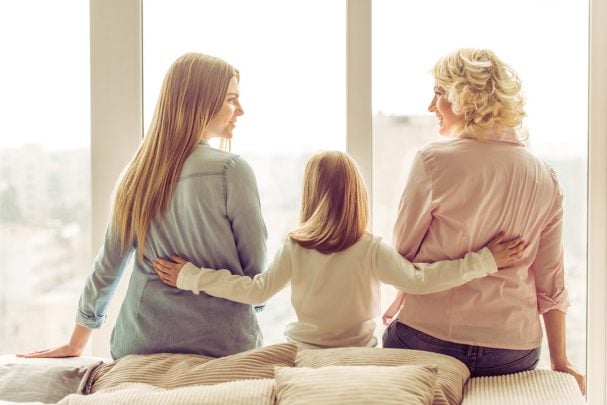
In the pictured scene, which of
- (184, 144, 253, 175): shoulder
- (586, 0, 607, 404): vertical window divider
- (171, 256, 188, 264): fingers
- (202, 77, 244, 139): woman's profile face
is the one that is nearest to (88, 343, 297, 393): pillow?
(171, 256, 188, 264): fingers

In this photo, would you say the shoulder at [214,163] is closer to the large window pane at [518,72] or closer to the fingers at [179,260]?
the fingers at [179,260]

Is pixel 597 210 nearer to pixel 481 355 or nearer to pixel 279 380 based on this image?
pixel 481 355

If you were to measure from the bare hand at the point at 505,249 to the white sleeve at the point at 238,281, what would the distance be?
530 millimetres

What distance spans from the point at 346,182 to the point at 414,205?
188 mm

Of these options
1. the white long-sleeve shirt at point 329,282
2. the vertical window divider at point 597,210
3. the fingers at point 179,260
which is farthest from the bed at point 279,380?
the vertical window divider at point 597,210

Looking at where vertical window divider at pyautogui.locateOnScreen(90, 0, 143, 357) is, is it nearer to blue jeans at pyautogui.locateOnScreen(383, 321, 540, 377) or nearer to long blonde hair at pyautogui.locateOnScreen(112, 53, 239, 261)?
long blonde hair at pyautogui.locateOnScreen(112, 53, 239, 261)

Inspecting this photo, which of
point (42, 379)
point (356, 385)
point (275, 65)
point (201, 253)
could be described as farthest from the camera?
point (275, 65)

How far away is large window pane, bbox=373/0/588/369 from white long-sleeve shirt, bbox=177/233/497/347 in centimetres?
34

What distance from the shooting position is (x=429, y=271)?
1.71 m

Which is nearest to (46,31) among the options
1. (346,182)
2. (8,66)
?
(8,66)

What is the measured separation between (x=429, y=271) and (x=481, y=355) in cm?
26

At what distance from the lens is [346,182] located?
176 cm

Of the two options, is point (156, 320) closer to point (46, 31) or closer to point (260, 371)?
point (260, 371)

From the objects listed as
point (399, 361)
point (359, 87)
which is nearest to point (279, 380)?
point (399, 361)
